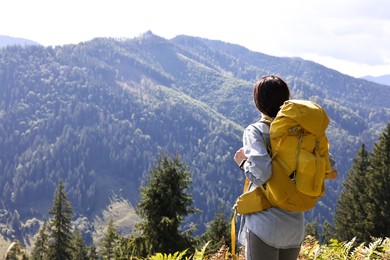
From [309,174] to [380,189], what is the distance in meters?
23.5

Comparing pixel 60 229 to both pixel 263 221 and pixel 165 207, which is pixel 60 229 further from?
pixel 263 221

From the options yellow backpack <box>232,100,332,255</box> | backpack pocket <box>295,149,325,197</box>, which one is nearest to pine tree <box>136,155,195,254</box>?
yellow backpack <box>232,100,332,255</box>

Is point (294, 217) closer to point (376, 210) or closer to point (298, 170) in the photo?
point (298, 170)

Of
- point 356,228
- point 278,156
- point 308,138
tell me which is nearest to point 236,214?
point 278,156

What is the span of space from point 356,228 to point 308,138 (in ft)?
84.0

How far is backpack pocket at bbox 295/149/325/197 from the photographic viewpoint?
11.0 feet

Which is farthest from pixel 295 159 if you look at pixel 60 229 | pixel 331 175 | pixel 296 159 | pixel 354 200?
pixel 60 229

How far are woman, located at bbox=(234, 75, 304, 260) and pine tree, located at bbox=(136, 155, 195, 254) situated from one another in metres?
9.52

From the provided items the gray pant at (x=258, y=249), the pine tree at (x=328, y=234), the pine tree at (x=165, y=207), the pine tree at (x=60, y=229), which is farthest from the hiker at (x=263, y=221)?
the pine tree at (x=60, y=229)

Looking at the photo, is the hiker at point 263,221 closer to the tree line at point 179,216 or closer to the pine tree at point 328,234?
the tree line at point 179,216

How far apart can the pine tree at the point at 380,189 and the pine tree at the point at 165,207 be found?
45.8 feet

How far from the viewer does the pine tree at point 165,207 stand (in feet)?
43.3

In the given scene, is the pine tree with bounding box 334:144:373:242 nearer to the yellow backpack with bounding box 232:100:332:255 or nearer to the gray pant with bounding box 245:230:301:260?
the gray pant with bounding box 245:230:301:260

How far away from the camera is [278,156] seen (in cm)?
344
